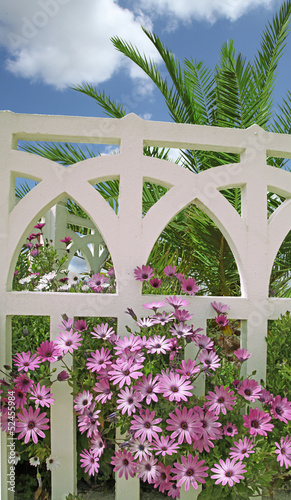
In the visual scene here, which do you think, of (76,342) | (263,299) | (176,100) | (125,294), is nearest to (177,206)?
(125,294)

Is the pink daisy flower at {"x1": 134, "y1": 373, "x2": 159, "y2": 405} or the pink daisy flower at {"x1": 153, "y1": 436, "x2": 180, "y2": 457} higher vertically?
the pink daisy flower at {"x1": 134, "y1": 373, "x2": 159, "y2": 405}

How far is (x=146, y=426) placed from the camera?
1.78 meters

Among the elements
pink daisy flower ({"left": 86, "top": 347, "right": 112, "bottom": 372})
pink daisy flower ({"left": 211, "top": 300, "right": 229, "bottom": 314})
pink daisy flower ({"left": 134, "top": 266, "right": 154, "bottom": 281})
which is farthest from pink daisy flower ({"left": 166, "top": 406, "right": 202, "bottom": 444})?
pink daisy flower ({"left": 134, "top": 266, "right": 154, "bottom": 281})

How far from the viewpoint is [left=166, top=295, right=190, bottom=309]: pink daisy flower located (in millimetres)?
1982

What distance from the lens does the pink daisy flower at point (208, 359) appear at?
192 cm

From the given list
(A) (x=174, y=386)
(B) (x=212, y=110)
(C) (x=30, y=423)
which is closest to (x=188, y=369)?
(A) (x=174, y=386)

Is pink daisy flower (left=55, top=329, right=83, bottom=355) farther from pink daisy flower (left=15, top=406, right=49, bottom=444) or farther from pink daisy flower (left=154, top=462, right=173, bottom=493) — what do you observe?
pink daisy flower (left=154, top=462, right=173, bottom=493)

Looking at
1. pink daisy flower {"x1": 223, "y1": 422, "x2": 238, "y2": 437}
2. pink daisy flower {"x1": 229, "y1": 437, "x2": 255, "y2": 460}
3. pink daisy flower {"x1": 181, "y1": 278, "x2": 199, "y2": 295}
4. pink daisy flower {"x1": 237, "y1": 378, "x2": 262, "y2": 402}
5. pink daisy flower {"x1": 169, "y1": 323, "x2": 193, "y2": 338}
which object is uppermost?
pink daisy flower {"x1": 181, "y1": 278, "x2": 199, "y2": 295}

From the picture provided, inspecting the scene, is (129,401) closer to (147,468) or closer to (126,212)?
(147,468)

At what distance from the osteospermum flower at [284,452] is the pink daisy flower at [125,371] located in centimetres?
71

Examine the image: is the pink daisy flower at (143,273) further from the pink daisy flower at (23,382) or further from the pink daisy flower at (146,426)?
the pink daisy flower at (23,382)

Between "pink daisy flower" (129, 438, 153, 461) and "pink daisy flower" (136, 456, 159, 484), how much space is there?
0.04 meters

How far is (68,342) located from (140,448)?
0.56m

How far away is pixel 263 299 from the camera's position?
218 centimetres
